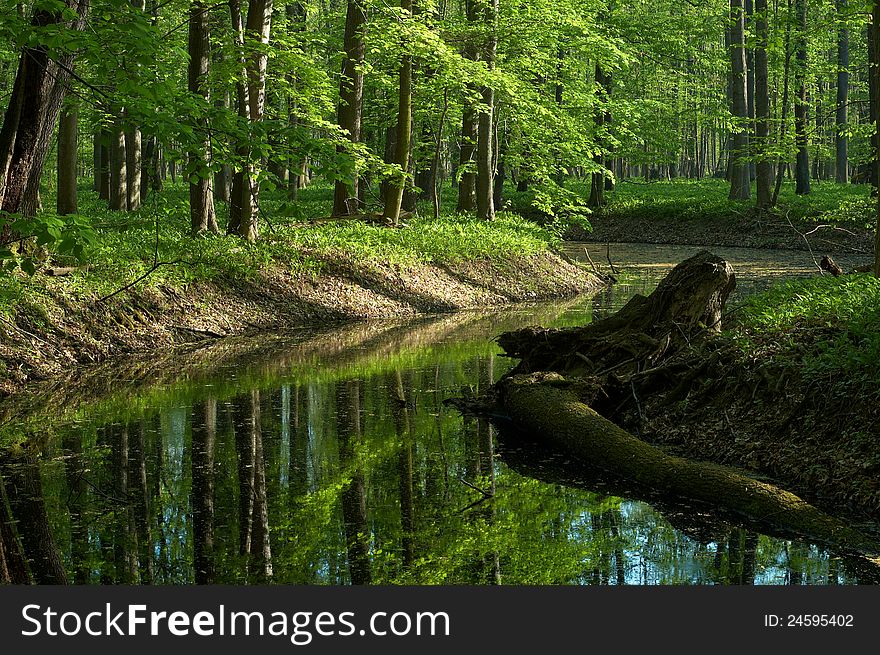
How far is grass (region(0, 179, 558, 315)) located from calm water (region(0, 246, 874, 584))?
2410 mm

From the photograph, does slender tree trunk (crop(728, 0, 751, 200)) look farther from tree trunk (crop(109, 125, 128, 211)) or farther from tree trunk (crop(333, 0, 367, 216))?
tree trunk (crop(109, 125, 128, 211))

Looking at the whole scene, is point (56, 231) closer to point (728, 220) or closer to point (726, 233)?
point (726, 233)

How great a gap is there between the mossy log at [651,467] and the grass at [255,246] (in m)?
3.96

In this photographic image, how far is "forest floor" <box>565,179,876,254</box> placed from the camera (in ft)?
96.8

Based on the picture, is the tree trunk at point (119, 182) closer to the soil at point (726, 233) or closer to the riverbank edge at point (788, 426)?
the soil at point (726, 233)

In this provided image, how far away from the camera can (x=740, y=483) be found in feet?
23.1

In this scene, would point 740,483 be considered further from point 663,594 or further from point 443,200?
point 443,200

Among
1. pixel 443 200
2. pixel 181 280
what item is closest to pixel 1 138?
pixel 181 280

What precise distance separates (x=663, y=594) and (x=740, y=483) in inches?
81.6

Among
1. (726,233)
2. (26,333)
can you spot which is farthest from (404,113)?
(726,233)

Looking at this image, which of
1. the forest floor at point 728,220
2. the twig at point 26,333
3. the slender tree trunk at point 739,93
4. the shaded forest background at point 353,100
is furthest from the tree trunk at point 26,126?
the slender tree trunk at point 739,93

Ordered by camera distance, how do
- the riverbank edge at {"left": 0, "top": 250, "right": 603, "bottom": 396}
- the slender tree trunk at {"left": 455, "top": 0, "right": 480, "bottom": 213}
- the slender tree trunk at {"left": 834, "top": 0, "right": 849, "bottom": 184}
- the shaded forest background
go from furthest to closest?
the slender tree trunk at {"left": 834, "top": 0, "right": 849, "bottom": 184} → the slender tree trunk at {"left": 455, "top": 0, "right": 480, "bottom": 213} → the riverbank edge at {"left": 0, "top": 250, "right": 603, "bottom": 396} → the shaded forest background

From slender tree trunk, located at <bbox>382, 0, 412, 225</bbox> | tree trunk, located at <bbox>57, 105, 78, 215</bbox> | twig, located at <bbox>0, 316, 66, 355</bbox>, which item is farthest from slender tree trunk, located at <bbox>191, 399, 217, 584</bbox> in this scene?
slender tree trunk, located at <bbox>382, 0, 412, 225</bbox>

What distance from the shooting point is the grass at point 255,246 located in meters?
14.1
